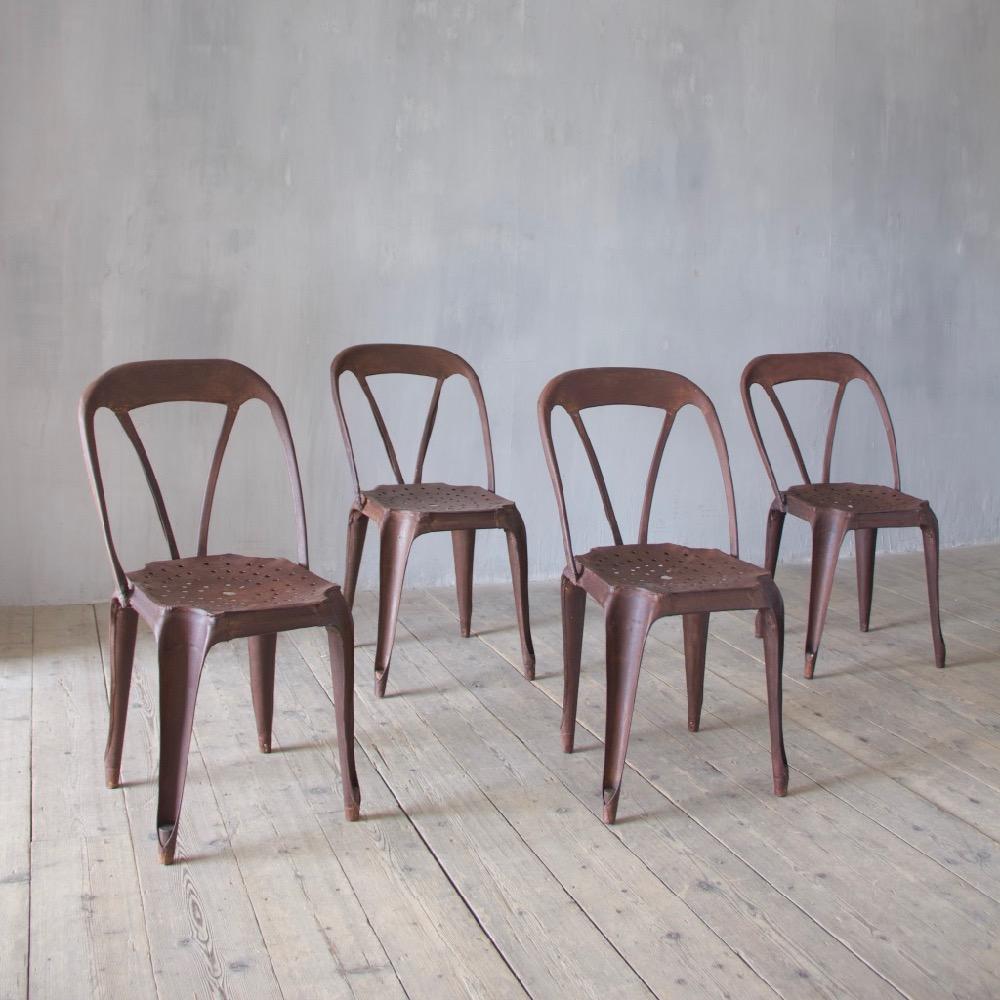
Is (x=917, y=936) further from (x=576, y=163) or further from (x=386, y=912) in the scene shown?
(x=576, y=163)

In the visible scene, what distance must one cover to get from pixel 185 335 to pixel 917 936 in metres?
2.73

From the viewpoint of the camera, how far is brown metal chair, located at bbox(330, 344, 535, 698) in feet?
10.0

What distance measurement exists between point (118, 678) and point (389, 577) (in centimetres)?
81

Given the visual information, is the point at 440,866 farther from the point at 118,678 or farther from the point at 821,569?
the point at 821,569

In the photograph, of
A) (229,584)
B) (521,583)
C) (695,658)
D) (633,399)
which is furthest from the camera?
(521,583)

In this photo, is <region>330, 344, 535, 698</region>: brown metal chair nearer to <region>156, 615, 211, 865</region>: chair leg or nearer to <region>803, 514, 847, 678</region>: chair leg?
<region>803, 514, 847, 678</region>: chair leg

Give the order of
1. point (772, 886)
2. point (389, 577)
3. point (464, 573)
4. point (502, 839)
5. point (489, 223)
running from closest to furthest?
point (772, 886), point (502, 839), point (389, 577), point (464, 573), point (489, 223)

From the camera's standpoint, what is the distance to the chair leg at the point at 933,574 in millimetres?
3371

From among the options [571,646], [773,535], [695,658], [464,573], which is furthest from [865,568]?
[571,646]

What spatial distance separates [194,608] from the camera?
2221 mm

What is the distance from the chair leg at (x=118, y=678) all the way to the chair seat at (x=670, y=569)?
980 millimetres

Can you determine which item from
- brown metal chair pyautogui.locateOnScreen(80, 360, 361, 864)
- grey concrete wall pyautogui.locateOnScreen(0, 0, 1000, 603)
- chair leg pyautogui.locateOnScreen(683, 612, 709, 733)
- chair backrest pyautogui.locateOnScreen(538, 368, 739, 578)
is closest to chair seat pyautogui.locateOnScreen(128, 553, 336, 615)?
brown metal chair pyautogui.locateOnScreen(80, 360, 361, 864)

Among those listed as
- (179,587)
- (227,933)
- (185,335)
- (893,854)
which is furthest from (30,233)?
(893,854)

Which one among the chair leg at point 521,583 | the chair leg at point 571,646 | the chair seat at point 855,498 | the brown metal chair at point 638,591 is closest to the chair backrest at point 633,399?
the brown metal chair at point 638,591
